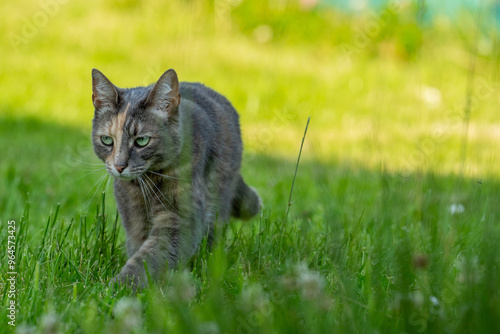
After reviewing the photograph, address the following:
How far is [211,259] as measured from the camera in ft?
6.44

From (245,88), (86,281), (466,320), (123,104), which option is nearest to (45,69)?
(245,88)

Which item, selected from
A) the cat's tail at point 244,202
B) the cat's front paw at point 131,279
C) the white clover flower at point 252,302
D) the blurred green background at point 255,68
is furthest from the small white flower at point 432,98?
the white clover flower at point 252,302

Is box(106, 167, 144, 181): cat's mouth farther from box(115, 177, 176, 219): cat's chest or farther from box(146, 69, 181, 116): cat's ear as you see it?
box(146, 69, 181, 116): cat's ear

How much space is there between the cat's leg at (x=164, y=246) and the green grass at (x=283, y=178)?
83mm

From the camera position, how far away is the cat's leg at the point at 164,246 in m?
2.17

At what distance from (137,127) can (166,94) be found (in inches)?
6.8

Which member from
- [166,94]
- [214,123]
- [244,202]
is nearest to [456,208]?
[244,202]

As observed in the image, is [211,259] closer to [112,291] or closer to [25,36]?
[112,291]

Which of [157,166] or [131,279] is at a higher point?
[157,166]

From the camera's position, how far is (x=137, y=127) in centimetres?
236

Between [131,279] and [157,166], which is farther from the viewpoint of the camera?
[157,166]

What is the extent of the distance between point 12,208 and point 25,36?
5.27m

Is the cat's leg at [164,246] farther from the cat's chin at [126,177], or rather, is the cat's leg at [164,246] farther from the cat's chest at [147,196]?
the cat's chin at [126,177]

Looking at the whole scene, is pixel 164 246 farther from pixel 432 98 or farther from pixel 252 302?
pixel 432 98
